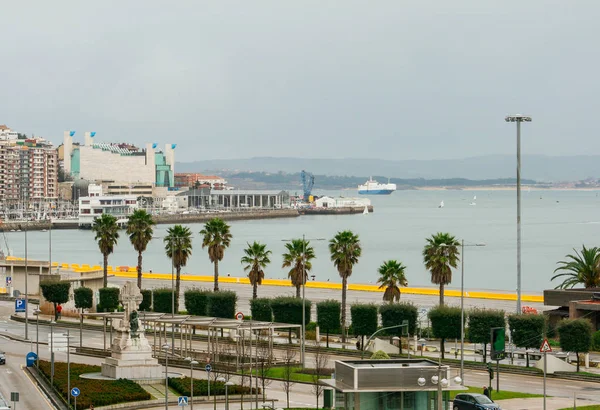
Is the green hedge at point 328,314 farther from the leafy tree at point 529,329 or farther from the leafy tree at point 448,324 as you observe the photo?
the leafy tree at point 529,329

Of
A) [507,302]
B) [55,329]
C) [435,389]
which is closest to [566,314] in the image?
[507,302]

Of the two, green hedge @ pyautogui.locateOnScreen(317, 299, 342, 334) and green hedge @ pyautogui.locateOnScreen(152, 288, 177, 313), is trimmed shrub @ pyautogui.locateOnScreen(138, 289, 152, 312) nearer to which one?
green hedge @ pyautogui.locateOnScreen(152, 288, 177, 313)

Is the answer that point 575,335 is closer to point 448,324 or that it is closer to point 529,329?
point 529,329

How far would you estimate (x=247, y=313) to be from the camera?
319 ft

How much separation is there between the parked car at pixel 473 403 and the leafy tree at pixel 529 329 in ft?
81.6

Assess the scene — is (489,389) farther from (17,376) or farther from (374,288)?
(374,288)

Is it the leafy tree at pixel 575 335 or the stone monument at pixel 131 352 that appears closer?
the stone monument at pixel 131 352

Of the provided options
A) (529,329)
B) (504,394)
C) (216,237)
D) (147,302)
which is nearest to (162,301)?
(147,302)

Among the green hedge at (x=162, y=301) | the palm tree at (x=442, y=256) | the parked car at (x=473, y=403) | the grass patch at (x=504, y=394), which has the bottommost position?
the grass patch at (x=504, y=394)

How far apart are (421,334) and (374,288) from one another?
153 feet

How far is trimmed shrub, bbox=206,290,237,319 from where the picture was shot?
88000 millimetres

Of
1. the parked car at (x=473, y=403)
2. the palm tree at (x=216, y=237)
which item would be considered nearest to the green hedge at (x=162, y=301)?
the palm tree at (x=216, y=237)

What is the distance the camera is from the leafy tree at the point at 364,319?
77.9 metres

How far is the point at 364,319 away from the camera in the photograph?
78.1 m
